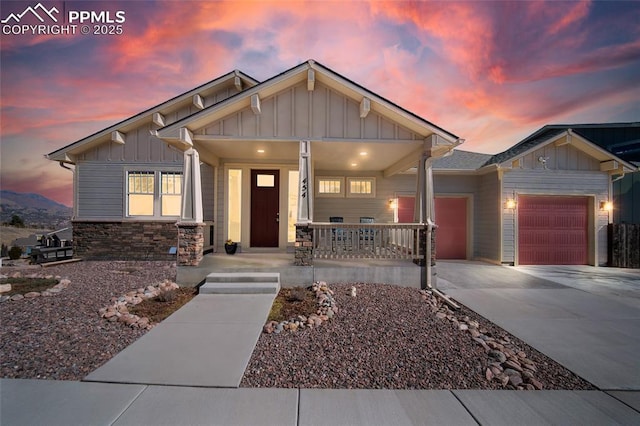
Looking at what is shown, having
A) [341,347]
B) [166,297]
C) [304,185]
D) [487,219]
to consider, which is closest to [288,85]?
[304,185]

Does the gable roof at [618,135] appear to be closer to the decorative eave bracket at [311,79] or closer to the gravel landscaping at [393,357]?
the decorative eave bracket at [311,79]

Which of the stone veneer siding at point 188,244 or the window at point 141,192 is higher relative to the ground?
the window at point 141,192

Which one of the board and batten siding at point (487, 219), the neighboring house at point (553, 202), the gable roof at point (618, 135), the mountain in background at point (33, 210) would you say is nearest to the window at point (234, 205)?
the neighboring house at point (553, 202)

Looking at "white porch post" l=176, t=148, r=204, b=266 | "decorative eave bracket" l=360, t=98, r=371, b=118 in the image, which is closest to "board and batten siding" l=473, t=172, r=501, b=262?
"decorative eave bracket" l=360, t=98, r=371, b=118

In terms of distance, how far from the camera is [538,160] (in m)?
9.07

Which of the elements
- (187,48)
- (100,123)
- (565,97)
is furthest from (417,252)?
(100,123)

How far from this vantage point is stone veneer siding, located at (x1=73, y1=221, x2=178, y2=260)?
9.17 meters

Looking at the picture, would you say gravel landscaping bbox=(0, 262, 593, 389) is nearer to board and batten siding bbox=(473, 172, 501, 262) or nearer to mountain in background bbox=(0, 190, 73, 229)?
board and batten siding bbox=(473, 172, 501, 262)

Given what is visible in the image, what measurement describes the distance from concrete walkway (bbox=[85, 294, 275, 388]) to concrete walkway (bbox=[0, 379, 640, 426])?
141 millimetres

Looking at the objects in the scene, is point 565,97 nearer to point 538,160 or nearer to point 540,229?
point 538,160

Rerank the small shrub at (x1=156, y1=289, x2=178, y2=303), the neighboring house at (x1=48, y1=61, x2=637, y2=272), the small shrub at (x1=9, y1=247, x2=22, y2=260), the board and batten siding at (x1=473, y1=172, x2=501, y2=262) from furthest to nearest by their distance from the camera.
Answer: the small shrub at (x1=9, y1=247, x2=22, y2=260)
the board and batten siding at (x1=473, y1=172, x2=501, y2=262)
the neighboring house at (x1=48, y1=61, x2=637, y2=272)
the small shrub at (x1=156, y1=289, x2=178, y2=303)

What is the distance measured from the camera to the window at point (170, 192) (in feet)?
30.6

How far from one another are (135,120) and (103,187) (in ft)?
8.25

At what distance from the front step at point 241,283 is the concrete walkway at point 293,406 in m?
2.84
